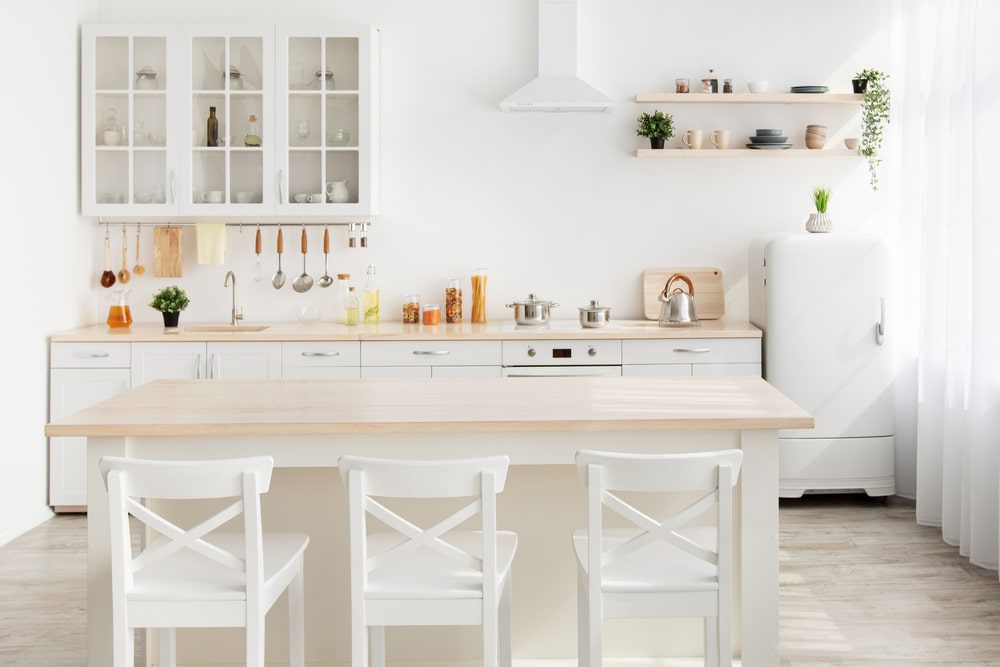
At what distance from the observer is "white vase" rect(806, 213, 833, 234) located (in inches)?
195

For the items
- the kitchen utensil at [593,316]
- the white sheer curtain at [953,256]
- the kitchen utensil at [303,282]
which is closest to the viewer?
the white sheer curtain at [953,256]

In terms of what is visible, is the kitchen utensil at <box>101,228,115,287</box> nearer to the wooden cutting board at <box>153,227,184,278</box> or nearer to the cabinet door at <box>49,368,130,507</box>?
the wooden cutting board at <box>153,227,184,278</box>

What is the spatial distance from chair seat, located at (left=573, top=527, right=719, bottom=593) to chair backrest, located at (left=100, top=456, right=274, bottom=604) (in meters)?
0.80

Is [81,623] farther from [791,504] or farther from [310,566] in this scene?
[791,504]

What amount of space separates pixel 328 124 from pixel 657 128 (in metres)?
1.74

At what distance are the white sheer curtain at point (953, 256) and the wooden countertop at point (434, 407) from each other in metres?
1.29

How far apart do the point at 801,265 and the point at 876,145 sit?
3.06 ft

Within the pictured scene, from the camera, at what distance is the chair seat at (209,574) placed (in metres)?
2.21

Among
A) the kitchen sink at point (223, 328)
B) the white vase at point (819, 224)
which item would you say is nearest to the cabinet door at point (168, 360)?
the kitchen sink at point (223, 328)

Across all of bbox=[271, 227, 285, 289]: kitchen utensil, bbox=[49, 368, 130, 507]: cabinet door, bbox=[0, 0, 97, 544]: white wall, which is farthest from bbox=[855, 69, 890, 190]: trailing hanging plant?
bbox=[0, 0, 97, 544]: white wall

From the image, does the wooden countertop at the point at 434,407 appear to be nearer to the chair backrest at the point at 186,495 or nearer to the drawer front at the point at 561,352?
the chair backrest at the point at 186,495

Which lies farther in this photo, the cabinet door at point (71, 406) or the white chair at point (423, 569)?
the cabinet door at point (71, 406)

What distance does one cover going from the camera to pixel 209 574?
2309mm

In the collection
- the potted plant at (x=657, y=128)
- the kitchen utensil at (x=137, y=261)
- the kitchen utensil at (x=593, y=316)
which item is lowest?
the kitchen utensil at (x=593, y=316)
